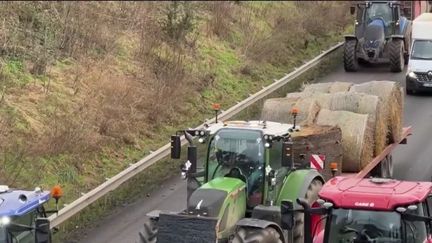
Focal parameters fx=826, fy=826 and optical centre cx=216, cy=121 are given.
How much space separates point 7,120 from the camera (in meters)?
15.9

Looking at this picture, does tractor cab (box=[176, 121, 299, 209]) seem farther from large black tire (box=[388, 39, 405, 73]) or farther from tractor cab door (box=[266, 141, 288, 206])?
large black tire (box=[388, 39, 405, 73])

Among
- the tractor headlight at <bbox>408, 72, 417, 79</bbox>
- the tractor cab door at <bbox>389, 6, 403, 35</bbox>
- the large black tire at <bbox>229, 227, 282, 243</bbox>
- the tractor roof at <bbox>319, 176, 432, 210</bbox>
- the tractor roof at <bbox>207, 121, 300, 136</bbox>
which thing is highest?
the tractor cab door at <bbox>389, 6, 403, 35</bbox>

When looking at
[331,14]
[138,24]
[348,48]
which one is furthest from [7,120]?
[331,14]

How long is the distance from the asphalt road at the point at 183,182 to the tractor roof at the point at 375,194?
5203 millimetres

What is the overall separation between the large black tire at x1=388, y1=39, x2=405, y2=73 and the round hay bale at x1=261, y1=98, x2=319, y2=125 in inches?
427

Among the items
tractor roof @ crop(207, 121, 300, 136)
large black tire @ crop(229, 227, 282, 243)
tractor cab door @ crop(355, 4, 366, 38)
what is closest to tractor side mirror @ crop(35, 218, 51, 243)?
large black tire @ crop(229, 227, 282, 243)

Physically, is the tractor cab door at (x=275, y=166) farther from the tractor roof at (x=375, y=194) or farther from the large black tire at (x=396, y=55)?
the large black tire at (x=396, y=55)

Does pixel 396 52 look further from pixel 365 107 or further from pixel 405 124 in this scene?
Answer: pixel 365 107

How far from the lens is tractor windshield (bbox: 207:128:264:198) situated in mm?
11484

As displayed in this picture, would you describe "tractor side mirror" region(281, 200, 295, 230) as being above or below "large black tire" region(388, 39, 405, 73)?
below

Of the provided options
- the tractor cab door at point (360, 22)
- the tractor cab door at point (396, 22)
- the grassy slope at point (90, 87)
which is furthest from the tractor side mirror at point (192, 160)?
the tractor cab door at point (396, 22)

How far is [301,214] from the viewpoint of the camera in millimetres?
11688

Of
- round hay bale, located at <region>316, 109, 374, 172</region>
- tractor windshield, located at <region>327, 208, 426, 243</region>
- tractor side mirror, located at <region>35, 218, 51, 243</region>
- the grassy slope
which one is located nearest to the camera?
tractor side mirror, located at <region>35, 218, 51, 243</region>

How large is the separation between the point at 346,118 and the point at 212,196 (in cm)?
488
